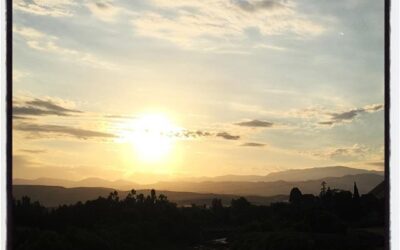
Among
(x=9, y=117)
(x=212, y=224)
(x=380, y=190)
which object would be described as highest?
(x=9, y=117)

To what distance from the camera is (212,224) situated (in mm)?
2168

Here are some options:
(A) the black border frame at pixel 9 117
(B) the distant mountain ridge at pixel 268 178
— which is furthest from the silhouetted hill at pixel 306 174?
(A) the black border frame at pixel 9 117

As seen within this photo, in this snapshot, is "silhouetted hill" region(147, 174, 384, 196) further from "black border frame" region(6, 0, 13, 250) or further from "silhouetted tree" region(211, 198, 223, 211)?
"black border frame" region(6, 0, 13, 250)

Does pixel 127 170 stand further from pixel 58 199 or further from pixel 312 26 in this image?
pixel 312 26

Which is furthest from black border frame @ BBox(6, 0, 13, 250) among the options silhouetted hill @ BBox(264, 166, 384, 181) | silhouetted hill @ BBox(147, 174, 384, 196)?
silhouetted hill @ BBox(264, 166, 384, 181)

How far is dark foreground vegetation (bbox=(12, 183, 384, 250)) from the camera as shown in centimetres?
211

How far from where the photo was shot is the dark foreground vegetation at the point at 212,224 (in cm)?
211

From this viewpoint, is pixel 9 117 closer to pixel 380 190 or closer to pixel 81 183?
pixel 81 183

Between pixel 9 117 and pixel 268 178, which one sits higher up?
pixel 9 117

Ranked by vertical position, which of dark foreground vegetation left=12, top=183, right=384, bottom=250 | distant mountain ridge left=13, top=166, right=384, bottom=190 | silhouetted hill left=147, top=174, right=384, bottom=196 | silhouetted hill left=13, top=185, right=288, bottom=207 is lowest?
dark foreground vegetation left=12, top=183, right=384, bottom=250

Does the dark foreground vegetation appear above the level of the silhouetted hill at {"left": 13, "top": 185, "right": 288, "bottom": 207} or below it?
below

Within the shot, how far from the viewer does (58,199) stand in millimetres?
2100

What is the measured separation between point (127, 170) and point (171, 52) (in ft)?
1.23

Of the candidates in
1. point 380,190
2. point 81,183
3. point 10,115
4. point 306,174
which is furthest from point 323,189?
point 10,115
